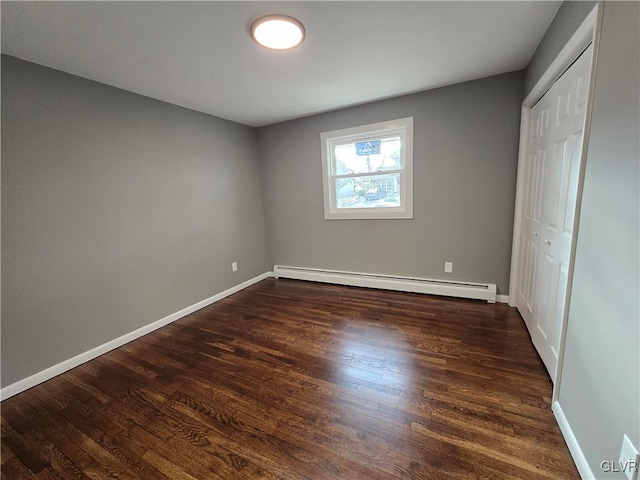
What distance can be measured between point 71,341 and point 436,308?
338 centimetres

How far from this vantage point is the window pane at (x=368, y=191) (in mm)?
3221

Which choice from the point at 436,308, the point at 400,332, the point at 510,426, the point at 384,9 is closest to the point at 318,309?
the point at 400,332

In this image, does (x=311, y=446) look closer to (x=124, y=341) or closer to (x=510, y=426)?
(x=510, y=426)

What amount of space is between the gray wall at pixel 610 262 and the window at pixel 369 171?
1972 millimetres

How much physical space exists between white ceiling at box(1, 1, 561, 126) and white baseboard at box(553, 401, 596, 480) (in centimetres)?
→ 232

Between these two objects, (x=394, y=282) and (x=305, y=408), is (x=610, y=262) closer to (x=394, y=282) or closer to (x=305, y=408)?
(x=305, y=408)

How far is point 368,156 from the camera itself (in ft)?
10.9

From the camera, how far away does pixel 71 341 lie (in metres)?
2.09

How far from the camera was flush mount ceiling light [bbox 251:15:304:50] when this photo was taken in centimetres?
154

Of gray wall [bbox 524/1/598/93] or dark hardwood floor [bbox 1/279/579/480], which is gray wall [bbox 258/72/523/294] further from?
dark hardwood floor [bbox 1/279/579/480]

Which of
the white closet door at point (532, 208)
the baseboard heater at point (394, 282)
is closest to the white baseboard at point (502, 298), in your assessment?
the baseboard heater at point (394, 282)

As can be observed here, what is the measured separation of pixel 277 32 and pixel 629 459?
256cm

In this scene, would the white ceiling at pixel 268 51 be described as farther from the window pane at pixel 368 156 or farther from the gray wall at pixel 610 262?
the gray wall at pixel 610 262

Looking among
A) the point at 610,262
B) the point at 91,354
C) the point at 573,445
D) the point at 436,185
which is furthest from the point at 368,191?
the point at 91,354
